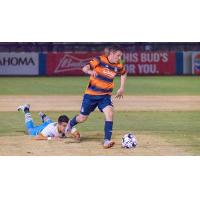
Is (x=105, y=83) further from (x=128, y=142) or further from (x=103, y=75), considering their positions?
(x=128, y=142)

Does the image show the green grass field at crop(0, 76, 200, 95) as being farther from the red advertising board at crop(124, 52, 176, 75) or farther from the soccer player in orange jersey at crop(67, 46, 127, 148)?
the soccer player in orange jersey at crop(67, 46, 127, 148)

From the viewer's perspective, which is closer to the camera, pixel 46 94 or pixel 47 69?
pixel 46 94

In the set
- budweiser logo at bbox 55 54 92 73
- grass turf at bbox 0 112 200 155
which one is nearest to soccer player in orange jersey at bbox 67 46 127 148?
grass turf at bbox 0 112 200 155

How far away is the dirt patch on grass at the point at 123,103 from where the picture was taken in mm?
22703

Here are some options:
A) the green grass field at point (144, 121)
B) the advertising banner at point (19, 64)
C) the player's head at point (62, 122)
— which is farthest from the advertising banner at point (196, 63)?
the player's head at point (62, 122)

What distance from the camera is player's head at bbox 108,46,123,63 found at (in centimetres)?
1325

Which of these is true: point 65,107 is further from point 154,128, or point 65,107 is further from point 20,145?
point 20,145

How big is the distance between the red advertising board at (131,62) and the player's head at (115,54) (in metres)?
30.8

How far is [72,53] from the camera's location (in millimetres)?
44688

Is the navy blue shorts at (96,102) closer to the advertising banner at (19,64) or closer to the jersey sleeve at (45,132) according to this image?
the jersey sleeve at (45,132)

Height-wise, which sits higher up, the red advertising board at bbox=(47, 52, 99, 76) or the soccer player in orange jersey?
→ the red advertising board at bbox=(47, 52, 99, 76)

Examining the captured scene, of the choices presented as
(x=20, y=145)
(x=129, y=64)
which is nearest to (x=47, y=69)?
(x=129, y=64)

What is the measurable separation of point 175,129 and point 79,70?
28337 mm

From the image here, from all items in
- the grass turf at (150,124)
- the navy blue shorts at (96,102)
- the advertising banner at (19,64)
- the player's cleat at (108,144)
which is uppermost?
the advertising banner at (19,64)
